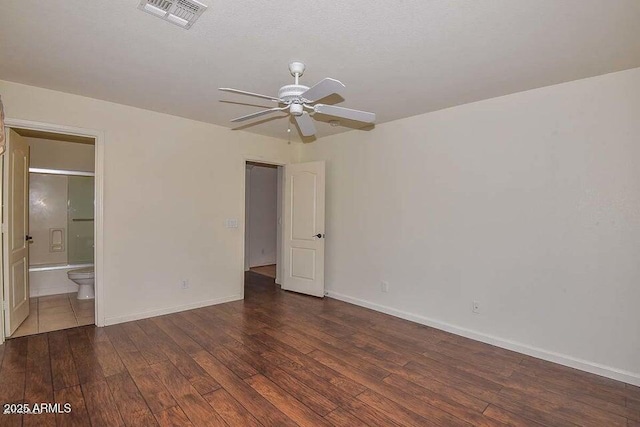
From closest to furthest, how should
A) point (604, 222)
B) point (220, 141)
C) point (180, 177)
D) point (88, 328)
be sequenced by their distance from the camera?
point (604, 222) < point (88, 328) < point (180, 177) < point (220, 141)

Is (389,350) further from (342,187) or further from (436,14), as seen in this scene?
(436,14)

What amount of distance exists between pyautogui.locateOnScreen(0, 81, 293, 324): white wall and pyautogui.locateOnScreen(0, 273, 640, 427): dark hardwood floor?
0.57 meters

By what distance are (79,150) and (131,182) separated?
2.19 metres

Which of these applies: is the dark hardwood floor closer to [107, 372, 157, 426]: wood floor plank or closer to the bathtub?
[107, 372, 157, 426]: wood floor plank

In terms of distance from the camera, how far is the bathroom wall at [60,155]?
4680 millimetres

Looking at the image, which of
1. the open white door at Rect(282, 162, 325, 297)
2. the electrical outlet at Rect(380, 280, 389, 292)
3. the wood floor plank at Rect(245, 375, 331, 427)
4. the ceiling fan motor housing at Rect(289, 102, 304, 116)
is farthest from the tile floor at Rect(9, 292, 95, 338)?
the electrical outlet at Rect(380, 280, 389, 292)

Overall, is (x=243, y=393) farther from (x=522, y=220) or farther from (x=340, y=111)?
(x=522, y=220)

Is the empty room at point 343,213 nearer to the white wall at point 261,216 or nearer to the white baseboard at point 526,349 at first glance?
the white baseboard at point 526,349

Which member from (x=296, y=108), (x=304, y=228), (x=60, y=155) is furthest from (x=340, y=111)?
(x=60, y=155)

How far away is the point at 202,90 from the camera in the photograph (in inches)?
120

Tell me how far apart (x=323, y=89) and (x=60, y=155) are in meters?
4.97

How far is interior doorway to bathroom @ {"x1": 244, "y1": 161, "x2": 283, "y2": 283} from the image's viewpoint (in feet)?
23.3

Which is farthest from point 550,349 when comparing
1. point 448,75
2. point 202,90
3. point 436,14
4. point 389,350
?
point 202,90

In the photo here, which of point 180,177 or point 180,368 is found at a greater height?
point 180,177
